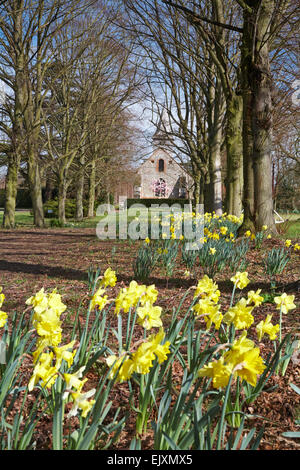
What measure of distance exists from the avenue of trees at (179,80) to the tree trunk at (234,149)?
0.09 feet

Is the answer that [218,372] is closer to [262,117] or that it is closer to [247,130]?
[262,117]

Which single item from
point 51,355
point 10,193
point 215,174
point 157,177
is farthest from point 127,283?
point 157,177

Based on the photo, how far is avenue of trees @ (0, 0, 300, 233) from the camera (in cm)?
691

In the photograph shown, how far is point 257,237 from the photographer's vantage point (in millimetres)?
6137

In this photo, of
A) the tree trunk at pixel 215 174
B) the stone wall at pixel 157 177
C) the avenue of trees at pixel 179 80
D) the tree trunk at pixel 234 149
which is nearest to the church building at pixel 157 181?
the stone wall at pixel 157 177

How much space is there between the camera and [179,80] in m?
14.6

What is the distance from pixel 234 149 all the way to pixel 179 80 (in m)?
6.75

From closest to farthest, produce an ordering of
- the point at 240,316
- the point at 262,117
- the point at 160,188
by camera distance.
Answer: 1. the point at 240,316
2. the point at 262,117
3. the point at 160,188

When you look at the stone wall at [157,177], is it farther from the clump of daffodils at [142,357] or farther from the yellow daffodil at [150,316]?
the clump of daffodils at [142,357]

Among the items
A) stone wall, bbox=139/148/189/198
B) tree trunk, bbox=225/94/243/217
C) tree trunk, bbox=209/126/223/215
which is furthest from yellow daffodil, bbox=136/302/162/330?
stone wall, bbox=139/148/189/198

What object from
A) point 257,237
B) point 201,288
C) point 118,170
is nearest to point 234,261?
point 257,237

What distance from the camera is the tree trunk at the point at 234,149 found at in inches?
352
